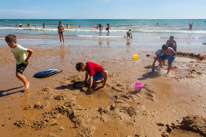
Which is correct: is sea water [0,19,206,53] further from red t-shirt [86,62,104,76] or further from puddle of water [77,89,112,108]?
puddle of water [77,89,112,108]

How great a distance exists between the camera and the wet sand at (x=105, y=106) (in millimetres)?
2551

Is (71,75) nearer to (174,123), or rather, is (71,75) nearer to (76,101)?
(76,101)

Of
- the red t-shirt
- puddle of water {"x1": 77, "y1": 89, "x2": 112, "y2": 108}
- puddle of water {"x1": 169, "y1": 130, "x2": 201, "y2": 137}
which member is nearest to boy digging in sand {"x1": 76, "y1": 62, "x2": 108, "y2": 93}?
the red t-shirt

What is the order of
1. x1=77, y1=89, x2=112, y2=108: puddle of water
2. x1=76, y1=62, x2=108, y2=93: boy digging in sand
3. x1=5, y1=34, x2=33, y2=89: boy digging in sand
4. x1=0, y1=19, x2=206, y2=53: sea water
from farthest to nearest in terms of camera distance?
x1=0, y1=19, x2=206, y2=53: sea water < x1=76, y1=62, x2=108, y2=93: boy digging in sand < x1=5, y1=34, x2=33, y2=89: boy digging in sand < x1=77, y1=89, x2=112, y2=108: puddle of water

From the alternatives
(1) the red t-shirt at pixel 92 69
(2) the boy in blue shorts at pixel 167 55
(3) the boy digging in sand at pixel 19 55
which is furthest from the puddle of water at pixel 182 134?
(3) the boy digging in sand at pixel 19 55

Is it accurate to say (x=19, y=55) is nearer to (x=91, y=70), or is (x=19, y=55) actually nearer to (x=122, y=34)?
(x=91, y=70)

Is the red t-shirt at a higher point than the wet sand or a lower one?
higher

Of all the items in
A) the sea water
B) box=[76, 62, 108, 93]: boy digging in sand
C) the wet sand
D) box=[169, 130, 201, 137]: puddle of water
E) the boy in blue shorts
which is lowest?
box=[169, 130, 201, 137]: puddle of water

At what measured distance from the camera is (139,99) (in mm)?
3605

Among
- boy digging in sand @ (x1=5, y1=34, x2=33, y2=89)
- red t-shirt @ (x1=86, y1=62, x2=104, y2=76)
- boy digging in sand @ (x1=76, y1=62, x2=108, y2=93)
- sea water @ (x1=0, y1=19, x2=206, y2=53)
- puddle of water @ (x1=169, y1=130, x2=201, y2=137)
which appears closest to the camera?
puddle of water @ (x1=169, y1=130, x2=201, y2=137)

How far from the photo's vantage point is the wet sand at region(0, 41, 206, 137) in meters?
2.55

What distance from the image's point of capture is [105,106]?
10.8 feet

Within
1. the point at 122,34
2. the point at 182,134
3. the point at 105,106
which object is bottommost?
the point at 182,134

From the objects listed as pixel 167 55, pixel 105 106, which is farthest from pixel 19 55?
pixel 167 55
